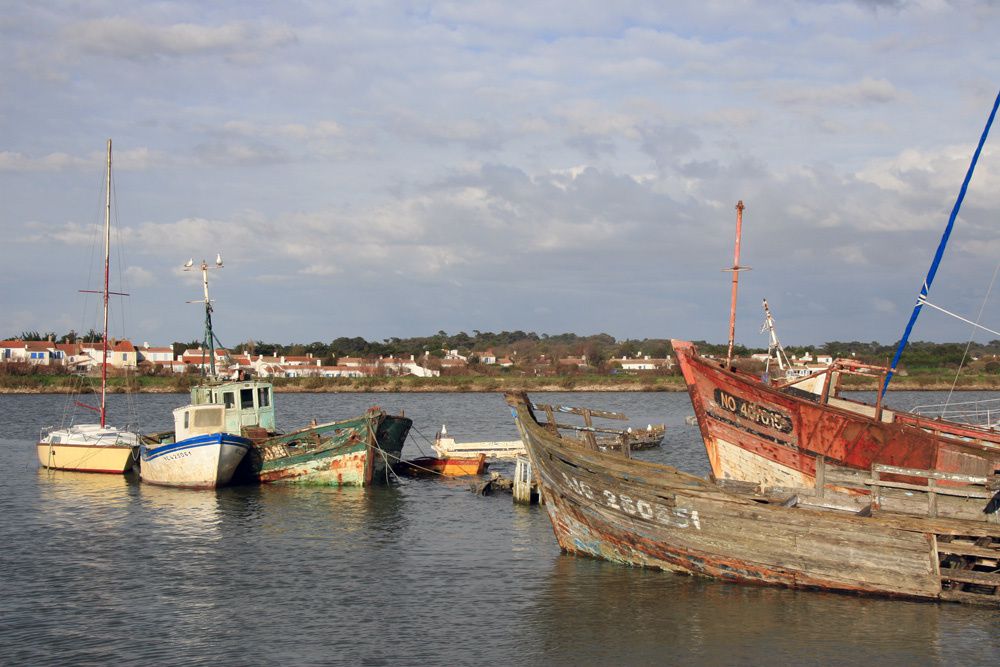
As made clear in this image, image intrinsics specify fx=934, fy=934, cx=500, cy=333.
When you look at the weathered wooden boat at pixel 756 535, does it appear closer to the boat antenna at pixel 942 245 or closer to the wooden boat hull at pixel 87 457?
the boat antenna at pixel 942 245

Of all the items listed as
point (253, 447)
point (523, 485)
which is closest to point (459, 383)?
point (253, 447)

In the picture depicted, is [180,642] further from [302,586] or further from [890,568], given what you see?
[890,568]

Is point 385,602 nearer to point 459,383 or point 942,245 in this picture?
point 942,245

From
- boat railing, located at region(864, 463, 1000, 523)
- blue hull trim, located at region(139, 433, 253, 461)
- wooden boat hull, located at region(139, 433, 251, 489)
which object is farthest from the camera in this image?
wooden boat hull, located at region(139, 433, 251, 489)

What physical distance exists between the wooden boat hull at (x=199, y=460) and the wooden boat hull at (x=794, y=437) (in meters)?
14.2

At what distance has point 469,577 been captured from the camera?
18.5 meters

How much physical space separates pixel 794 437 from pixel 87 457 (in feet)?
83.4

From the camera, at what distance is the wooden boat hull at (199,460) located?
2859 cm

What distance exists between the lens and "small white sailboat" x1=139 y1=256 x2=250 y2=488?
94.1ft

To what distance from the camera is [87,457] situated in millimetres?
34219

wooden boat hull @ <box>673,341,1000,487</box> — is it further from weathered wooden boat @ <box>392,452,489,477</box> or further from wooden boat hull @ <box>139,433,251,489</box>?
wooden boat hull @ <box>139,433,251,489</box>

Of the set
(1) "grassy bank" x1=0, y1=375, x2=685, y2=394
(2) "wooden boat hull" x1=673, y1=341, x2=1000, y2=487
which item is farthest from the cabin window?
(1) "grassy bank" x1=0, y1=375, x2=685, y2=394

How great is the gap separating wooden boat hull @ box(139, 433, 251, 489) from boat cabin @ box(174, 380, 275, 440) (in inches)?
49.3

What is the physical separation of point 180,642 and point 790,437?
45.2 ft
